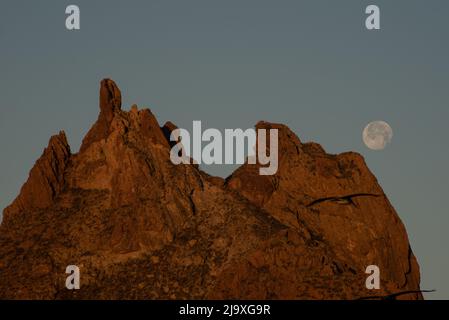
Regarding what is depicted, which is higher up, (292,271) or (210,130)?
(210,130)

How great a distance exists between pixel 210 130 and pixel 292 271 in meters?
18.0
